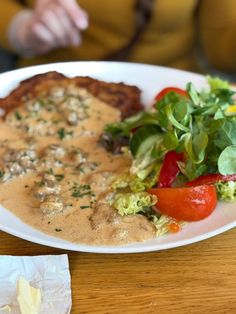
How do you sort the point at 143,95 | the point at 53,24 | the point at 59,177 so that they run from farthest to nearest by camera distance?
the point at 53,24 → the point at 143,95 → the point at 59,177

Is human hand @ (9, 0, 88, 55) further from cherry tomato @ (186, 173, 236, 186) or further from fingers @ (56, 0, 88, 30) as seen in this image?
cherry tomato @ (186, 173, 236, 186)

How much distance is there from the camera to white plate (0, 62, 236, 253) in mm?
965

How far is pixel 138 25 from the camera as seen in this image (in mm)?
1736

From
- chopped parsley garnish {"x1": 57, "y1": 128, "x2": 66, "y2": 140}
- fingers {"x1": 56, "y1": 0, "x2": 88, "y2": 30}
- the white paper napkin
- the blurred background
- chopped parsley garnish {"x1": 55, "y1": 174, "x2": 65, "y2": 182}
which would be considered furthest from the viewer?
the blurred background

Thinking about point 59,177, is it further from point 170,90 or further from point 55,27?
point 55,27

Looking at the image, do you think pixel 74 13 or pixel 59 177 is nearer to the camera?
pixel 59 177

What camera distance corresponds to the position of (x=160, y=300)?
0.93m

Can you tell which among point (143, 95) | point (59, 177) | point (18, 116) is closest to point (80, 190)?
point (59, 177)

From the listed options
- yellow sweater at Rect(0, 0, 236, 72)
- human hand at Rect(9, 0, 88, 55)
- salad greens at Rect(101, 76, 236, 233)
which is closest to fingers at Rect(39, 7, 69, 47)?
human hand at Rect(9, 0, 88, 55)

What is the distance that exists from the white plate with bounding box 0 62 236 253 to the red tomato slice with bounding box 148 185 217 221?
2 cm

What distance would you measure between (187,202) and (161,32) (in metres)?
0.84

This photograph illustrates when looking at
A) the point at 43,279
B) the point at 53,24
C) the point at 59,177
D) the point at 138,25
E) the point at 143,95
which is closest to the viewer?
the point at 43,279

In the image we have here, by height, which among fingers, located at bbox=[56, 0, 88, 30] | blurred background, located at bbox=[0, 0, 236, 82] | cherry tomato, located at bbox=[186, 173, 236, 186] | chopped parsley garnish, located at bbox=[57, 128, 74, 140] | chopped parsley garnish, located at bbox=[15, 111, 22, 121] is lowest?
cherry tomato, located at bbox=[186, 173, 236, 186]

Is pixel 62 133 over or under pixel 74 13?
under
